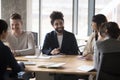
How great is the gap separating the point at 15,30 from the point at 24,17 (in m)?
1.75

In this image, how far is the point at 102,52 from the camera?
108 inches

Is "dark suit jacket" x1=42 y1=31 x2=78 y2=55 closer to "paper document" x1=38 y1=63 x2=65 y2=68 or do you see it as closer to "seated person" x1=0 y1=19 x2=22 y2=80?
"paper document" x1=38 y1=63 x2=65 y2=68

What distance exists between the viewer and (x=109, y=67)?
2711 millimetres

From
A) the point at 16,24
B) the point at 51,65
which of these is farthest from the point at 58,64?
the point at 16,24

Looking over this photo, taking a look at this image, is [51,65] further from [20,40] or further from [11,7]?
[11,7]

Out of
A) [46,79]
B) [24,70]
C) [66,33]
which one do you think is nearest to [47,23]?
[66,33]

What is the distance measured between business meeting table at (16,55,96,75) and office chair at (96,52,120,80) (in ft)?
0.82

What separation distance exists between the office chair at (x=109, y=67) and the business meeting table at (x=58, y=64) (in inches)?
9.9

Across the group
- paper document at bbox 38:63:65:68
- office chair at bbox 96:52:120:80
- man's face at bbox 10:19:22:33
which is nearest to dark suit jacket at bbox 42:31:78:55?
man's face at bbox 10:19:22:33

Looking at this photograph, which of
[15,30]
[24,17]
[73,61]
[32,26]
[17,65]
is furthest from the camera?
[32,26]

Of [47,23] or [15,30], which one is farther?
[47,23]

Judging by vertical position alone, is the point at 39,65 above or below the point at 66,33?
below

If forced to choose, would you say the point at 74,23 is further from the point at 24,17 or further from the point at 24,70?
the point at 24,70

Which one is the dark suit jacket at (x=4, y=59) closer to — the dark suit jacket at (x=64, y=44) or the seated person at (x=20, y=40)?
the seated person at (x=20, y=40)
